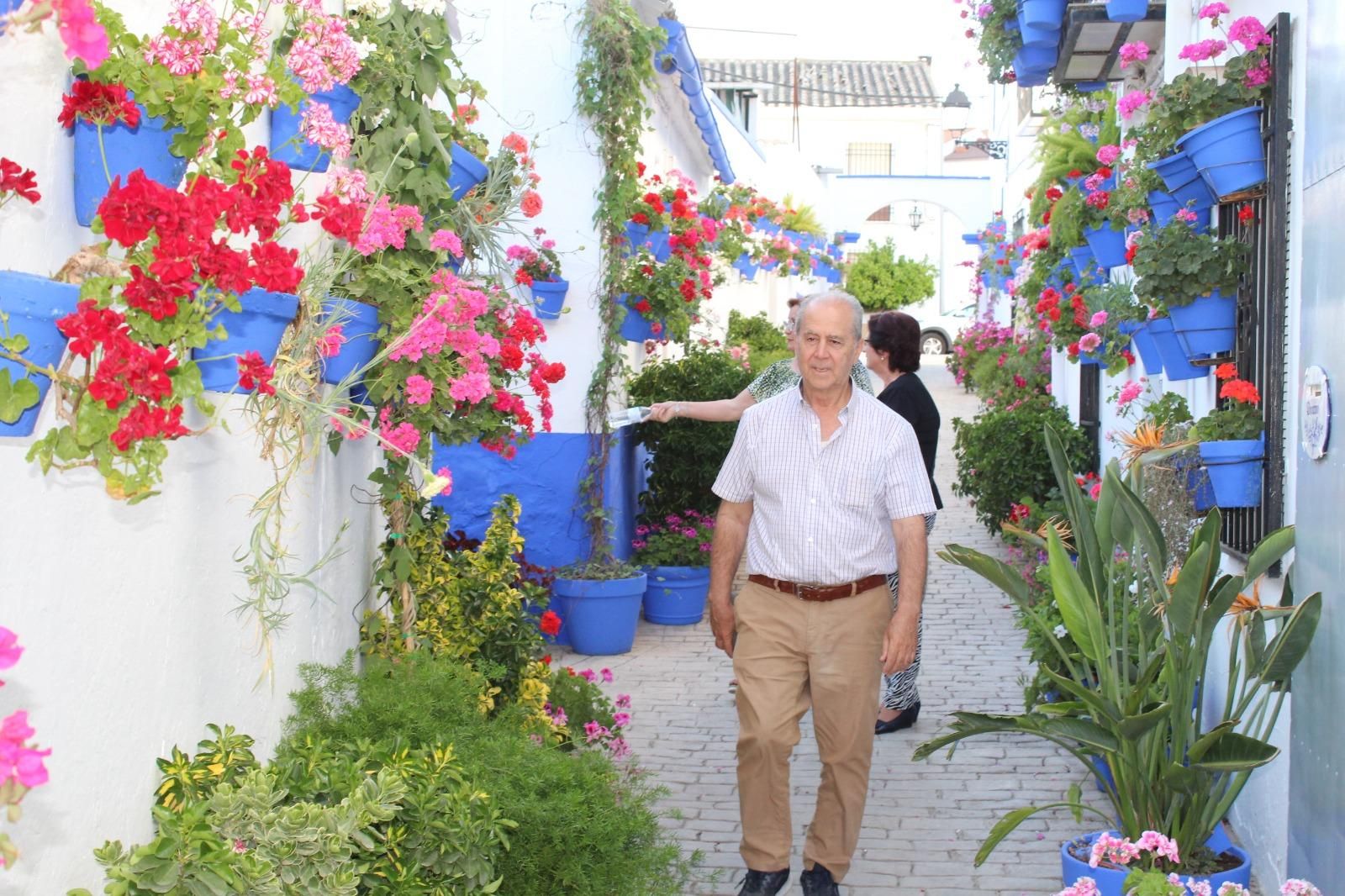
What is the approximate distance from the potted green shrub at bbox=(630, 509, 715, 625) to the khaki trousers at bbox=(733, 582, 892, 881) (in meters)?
4.62

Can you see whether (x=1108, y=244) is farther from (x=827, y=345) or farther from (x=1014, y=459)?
(x=1014, y=459)

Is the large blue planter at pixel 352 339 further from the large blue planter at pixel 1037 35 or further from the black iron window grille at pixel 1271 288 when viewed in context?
the large blue planter at pixel 1037 35

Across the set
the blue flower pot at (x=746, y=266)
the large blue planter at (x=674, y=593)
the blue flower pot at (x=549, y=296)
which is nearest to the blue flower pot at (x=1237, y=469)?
the blue flower pot at (x=549, y=296)

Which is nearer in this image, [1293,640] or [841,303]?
[1293,640]

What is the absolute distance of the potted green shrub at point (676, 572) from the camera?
9.22 meters

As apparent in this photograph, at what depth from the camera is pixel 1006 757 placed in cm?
632

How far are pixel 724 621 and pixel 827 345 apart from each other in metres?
1.00

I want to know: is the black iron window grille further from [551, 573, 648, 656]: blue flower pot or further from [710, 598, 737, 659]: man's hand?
[551, 573, 648, 656]: blue flower pot

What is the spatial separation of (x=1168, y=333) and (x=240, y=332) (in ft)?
12.7

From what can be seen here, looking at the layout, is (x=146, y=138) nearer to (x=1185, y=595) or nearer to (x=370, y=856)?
(x=370, y=856)

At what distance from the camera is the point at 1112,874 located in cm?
374

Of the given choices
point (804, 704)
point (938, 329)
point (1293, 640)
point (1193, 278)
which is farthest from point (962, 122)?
point (1293, 640)

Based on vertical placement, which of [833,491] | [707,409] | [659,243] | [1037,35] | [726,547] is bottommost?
[726,547]

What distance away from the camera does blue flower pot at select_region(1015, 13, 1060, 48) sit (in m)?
7.26
